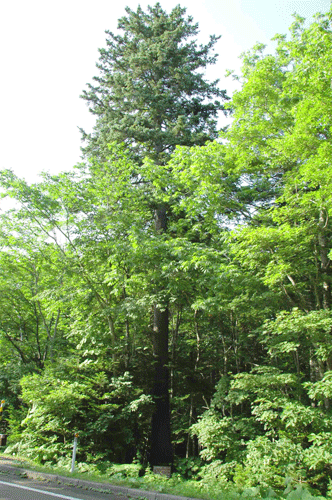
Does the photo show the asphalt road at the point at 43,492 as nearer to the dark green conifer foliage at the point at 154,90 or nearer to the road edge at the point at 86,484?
the road edge at the point at 86,484

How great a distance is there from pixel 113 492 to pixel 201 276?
5.23 meters

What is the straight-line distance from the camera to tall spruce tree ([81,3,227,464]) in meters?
13.4

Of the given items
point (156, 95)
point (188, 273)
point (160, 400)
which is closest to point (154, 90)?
point (156, 95)

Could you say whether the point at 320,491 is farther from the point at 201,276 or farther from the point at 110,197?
the point at 110,197

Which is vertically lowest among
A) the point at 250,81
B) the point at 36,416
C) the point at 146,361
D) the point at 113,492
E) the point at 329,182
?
the point at 113,492

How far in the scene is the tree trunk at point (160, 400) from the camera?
11117 millimetres

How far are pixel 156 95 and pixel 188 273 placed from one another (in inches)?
304

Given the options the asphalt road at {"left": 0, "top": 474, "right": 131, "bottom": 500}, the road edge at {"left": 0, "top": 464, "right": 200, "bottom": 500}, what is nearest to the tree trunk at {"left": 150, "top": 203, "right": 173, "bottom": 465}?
the road edge at {"left": 0, "top": 464, "right": 200, "bottom": 500}

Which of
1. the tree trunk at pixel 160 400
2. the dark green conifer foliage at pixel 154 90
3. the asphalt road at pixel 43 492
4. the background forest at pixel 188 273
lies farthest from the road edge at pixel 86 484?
the dark green conifer foliage at pixel 154 90

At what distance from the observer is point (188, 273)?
9.84 m

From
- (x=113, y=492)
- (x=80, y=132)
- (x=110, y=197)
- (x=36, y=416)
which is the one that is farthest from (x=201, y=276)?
(x=80, y=132)

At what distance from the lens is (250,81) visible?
Result: 30.8 feet

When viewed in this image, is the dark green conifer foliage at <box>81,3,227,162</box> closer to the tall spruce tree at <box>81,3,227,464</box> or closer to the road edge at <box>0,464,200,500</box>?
the tall spruce tree at <box>81,3,227,464</box>

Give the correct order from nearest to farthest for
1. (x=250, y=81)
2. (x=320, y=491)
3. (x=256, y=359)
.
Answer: (x=320, y=491), (x=250, y=81), (x=256, y=359)
